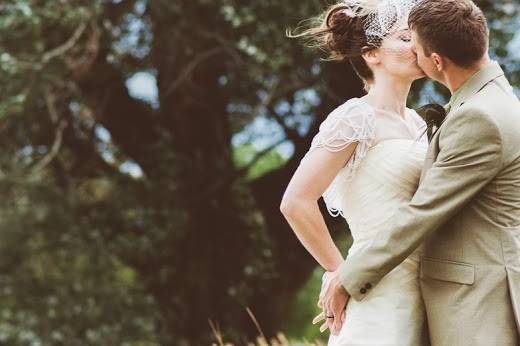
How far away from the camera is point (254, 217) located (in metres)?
8.87

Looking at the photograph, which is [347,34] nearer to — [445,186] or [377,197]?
[377,197]

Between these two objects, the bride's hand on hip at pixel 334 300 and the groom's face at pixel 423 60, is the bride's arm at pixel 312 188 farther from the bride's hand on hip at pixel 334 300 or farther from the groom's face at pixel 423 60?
the groom's face at pixel 423 60

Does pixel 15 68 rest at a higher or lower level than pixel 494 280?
higher

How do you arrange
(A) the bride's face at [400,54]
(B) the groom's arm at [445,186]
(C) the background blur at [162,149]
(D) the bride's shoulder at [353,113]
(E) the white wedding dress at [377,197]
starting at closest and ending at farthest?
(B) the groom's arm at [445,186] < (E) the white wedding dress at [377,197] < (D) the bride's shoulder at [353,113] < (A) the bride's face at [400,54] < (C) the background blur at [162,149]

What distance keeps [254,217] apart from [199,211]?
57cm

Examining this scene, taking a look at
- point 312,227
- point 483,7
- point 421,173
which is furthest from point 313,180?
point 483,7

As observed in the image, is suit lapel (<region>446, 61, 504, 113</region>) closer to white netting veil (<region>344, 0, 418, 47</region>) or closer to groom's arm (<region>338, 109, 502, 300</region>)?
groom's arm (<region>338, 109, 502, 300</region>)

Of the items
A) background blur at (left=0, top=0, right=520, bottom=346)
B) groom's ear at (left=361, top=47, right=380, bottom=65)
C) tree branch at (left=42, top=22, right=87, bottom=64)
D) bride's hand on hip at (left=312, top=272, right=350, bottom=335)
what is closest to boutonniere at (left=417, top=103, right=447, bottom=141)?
groom's ear at (left=361, top=47, right=380, bottom=65)

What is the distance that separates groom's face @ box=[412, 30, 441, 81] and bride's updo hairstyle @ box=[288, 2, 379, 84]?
1.05 feet

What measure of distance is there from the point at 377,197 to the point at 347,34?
0.69 meters

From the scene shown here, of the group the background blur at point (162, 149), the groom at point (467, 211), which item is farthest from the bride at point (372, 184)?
the background blur at point (162, 149)

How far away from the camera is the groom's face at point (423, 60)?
2.81 meters

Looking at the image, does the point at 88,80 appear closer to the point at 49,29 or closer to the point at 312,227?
the point at 49,29

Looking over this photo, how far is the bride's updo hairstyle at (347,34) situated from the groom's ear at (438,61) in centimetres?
41
